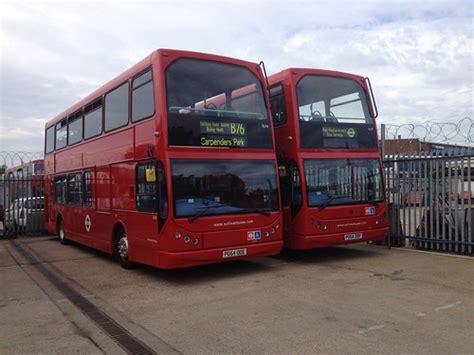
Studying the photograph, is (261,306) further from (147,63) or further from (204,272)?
(147,63)

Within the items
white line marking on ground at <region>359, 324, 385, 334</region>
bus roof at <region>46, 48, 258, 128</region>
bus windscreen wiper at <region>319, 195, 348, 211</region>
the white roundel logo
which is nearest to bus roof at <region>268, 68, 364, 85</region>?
bus roof at <region>46, 48, 258, 128</region>

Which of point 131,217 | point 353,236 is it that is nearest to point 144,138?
point 131,217

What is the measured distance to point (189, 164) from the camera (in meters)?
8.28

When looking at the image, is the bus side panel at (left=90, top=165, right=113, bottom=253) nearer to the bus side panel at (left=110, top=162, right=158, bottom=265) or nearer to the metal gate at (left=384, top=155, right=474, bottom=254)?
the bus side panel at (left=110, top=162, right=158, bottom=265)

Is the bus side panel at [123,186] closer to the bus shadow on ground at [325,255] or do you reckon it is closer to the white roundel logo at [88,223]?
the white roundel logo at [88,223]

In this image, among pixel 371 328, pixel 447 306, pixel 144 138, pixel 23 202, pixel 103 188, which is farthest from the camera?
pixel 23 202

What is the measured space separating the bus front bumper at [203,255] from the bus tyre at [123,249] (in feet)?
5.82

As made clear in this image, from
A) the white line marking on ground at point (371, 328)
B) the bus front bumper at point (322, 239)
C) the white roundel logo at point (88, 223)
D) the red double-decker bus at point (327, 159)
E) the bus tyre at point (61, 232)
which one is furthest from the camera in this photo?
the bus tyre at point (61, 232)

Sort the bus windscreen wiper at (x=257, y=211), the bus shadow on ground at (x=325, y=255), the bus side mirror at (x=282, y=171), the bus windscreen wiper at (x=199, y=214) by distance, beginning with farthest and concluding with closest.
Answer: the bus shadow on ground at (x=325, y=255) → the bus side mirror at (x=282, y=171) → the bus windscreen wiper at (x=257, y=211) → the bus windscreen wiper at (x=199, y=214)

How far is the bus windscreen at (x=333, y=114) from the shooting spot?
10008 mm

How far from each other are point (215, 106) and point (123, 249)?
3458 millimetres

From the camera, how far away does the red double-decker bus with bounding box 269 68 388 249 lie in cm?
980

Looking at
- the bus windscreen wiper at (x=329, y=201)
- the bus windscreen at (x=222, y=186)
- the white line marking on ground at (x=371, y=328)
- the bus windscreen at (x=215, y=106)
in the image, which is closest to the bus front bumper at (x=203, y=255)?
the bus windscreen at (x=222, y=186)

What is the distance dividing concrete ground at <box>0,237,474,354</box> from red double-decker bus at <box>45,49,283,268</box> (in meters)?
0.69
